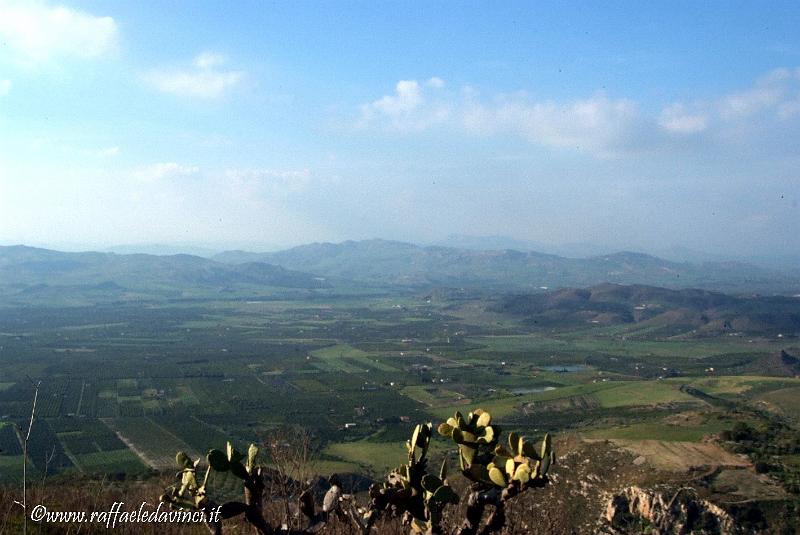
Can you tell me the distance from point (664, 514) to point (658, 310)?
306 ft

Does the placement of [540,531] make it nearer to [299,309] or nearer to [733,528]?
[733,528]

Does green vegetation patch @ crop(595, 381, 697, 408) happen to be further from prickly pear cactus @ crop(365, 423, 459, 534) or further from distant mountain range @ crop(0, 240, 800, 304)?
distant mountain range @ crop(0, 240, 800, 304)

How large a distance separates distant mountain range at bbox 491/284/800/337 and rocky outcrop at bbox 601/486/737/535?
73858 mm

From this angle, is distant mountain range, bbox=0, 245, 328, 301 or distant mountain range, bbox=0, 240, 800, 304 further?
distant mountain range, bbox=0, 240, 800, 304

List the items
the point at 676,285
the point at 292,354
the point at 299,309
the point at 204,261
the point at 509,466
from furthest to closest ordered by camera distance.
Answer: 1. the point at 204,261
2. the point at 676,285
3. the point at 299,309
4. the point at 292,354
5. the point at 509,466

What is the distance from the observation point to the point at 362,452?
103 ft

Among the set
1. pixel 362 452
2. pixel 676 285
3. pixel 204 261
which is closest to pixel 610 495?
pixel 362 452

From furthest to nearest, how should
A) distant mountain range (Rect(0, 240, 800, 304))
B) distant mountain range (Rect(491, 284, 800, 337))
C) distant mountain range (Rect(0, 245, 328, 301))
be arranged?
distant mountain range (Rect(0, 240, 800, 304))
distant mountain range (Rect(0, 245, 328, 301))
distant mountain range (Rect(491, 284, 800, 337))

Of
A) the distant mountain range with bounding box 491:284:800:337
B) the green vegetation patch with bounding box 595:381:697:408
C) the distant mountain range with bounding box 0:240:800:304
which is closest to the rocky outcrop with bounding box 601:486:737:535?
the green vegetation patch with bounding box 595:381:697:408

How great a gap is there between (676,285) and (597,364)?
10683 centimetres

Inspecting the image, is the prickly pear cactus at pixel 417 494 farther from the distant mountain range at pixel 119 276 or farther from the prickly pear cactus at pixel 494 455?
the distant mountain range at pixel 119 276

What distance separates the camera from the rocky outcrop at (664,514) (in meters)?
15.0

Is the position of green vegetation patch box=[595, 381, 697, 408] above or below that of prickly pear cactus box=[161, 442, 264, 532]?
below

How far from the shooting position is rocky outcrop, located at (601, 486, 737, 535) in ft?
49.3
